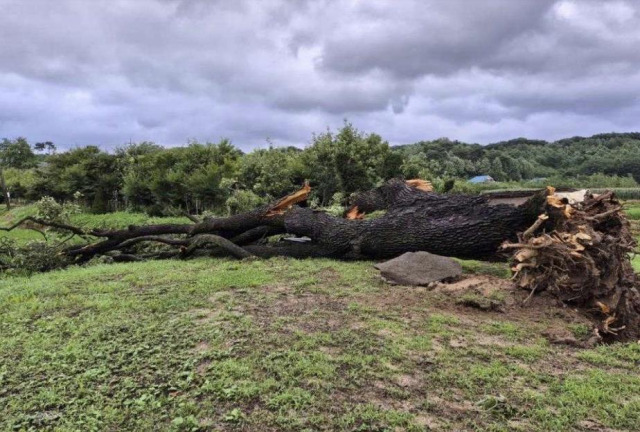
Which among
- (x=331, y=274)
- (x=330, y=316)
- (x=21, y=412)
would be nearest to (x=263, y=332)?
(x=330, y=316)

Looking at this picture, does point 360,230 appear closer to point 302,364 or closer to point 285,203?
point 285,203

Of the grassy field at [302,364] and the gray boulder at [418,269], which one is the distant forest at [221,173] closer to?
the gray boulder at [418,269]

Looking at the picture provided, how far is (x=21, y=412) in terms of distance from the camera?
273cm

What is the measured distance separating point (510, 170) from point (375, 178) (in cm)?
4003

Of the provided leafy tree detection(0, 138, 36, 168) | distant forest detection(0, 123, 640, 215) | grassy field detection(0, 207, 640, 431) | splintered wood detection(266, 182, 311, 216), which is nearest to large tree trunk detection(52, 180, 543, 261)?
splintered wood detection(266, 182, 311, 216)

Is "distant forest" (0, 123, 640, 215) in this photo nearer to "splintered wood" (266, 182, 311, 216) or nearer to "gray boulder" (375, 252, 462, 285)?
"splintered wood" (266, 182, 311, 216)

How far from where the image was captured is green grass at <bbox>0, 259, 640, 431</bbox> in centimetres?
261

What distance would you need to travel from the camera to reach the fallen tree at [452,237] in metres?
5.09

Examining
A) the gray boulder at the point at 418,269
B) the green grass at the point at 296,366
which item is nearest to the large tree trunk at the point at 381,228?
the gray boulder at the point at 418,269

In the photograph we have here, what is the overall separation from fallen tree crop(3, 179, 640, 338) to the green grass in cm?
85

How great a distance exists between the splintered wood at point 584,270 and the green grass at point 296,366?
0.68 meters

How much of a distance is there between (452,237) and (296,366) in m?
4.22

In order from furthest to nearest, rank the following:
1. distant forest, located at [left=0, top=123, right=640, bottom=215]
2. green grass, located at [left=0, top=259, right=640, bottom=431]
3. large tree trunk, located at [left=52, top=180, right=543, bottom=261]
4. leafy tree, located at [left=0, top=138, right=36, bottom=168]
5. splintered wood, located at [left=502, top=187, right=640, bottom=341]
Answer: leafy tree, located at [left=0, top=138, right=36, bottom=168], distant forest, located at [left=0, top=123, right=640, bottom=215], large tree trunk, located at [left=52, top=180, right=543, bottom=261], splintered wood, located at [left=502, top=187, right=640, bottom=341], green grass, located at [left=0, top=259, right=640, bottom=431]

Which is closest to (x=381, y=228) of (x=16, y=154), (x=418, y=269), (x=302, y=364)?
(x=418, y=269)
